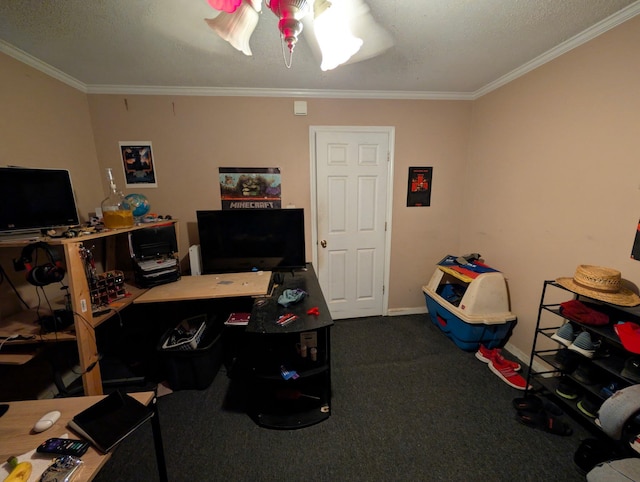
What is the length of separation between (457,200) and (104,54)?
3.32 metres

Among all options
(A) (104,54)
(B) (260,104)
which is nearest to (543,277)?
(B) (260,104)

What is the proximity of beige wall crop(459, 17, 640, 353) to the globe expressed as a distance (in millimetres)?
3246

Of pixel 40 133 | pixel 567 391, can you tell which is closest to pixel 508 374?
pixel 567 391

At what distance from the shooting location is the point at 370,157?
260 cm

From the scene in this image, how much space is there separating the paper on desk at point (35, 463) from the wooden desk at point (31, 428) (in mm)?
16

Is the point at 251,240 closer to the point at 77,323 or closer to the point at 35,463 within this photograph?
the point at 77,323

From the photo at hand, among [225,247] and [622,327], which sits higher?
[225,247]

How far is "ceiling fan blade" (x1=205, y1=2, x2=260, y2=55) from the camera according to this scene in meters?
1.02

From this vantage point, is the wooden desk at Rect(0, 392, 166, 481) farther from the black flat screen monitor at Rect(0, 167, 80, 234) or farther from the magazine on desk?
the black flat screen monitor at Rect(0, 167, 80, 234)

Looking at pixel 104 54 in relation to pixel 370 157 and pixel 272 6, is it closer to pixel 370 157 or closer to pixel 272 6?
pixel 272 6

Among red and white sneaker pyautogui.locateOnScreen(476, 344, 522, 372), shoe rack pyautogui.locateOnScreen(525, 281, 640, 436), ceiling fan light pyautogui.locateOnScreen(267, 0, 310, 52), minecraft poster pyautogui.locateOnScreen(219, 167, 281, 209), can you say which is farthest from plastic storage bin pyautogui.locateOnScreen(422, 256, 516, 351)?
ceiling fan light pyautogui.locateOnScreen(267, 0, 310, 52)

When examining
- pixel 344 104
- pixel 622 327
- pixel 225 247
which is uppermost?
pixel 344 104

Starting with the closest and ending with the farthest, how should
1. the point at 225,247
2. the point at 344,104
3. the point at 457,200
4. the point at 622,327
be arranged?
the point at 622,327, the point at 225,247, the point at 344,104, the point at 457,200

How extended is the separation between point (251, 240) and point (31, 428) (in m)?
1.63
